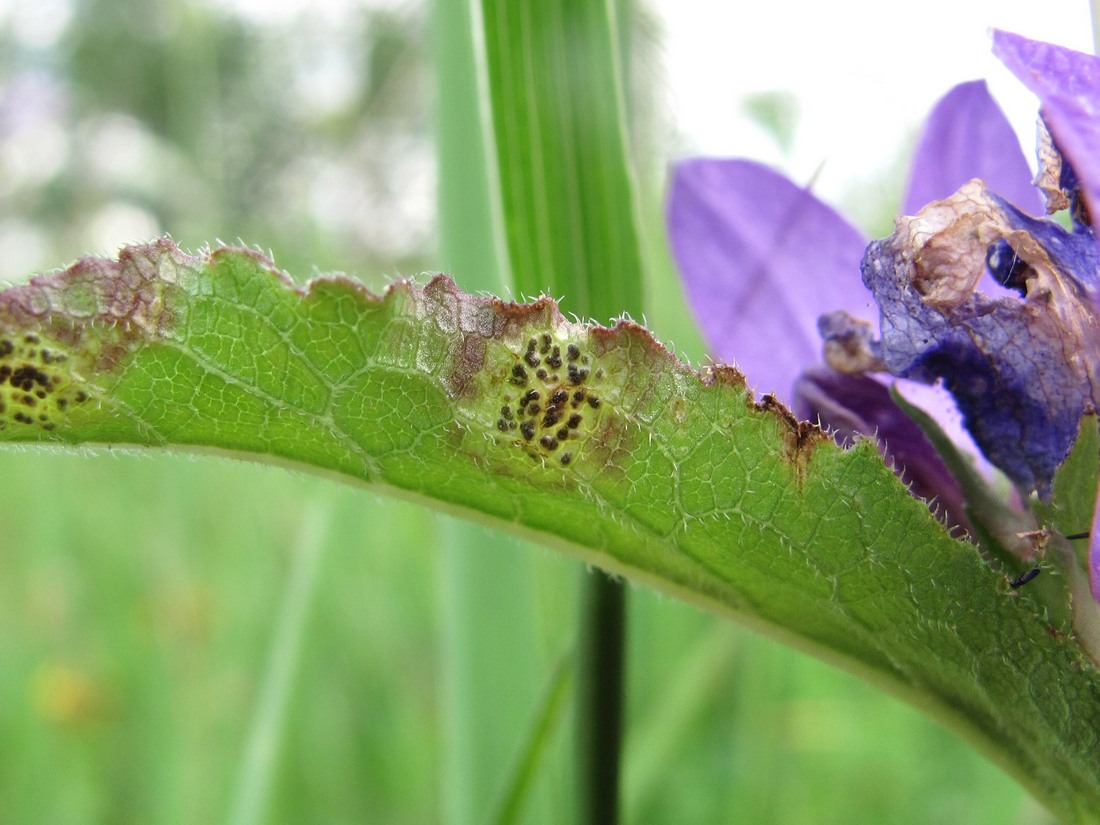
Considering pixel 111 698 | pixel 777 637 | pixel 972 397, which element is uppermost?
pixel 111 698

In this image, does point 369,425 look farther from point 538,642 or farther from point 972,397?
point 538,642

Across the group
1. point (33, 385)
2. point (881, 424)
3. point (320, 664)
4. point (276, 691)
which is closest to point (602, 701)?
point (881, 424)

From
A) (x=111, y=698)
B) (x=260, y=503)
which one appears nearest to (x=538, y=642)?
(x=111, y=698)

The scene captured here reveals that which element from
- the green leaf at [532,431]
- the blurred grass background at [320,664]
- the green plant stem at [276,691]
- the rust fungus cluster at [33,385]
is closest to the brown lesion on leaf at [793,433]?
the green leaf at [532,431]

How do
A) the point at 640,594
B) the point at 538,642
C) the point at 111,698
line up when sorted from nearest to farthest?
the point at 538,642 < the point at 640,594 < the point at 111,698

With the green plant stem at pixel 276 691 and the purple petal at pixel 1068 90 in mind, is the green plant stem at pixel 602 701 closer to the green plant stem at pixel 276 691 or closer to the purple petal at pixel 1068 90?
the purple petal at pixel 1068 90
